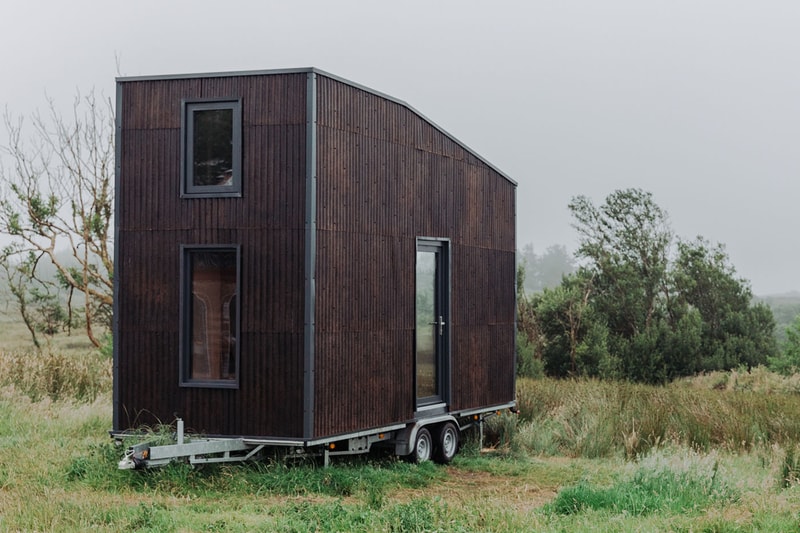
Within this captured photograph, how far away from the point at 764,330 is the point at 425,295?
20.9m

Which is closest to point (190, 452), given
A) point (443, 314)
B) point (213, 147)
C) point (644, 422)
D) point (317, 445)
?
point (317, 445)

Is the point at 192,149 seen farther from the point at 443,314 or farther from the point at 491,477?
the point at 491,477

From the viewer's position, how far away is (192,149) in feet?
34.3

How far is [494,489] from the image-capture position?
33.7 ft

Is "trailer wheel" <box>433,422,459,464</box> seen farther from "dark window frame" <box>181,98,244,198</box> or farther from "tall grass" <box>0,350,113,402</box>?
"tall grass" <box>0,350,113,402</box>

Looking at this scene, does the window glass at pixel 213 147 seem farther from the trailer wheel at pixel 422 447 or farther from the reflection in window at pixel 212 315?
the trailer wheel at pixel 422 447

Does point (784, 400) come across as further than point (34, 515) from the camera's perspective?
Yes

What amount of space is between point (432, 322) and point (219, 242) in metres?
3.16

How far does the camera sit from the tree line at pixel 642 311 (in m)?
28.0

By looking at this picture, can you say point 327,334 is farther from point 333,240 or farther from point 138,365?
point 138,365

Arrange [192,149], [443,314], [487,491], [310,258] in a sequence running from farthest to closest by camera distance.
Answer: [443,314] → [192,149] → [487,491] → [310,258]

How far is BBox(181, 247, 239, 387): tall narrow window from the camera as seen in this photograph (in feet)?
33.7

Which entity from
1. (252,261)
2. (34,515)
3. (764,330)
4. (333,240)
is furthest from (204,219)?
(764,330)

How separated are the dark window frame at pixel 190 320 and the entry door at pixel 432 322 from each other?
2475mm
